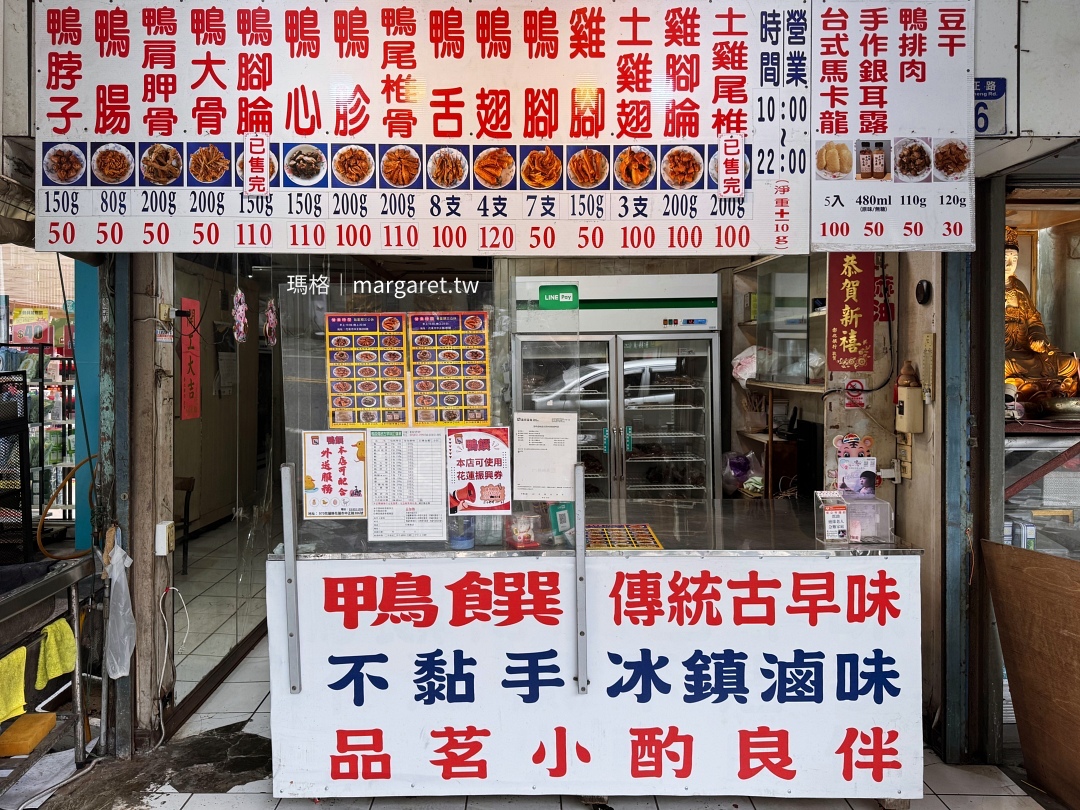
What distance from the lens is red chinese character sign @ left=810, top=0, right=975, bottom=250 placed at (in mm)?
2645

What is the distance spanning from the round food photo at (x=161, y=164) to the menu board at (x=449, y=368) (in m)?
1.00

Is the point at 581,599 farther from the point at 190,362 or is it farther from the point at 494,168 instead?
the point at 190,362

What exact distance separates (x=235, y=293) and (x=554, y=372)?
8.24ft

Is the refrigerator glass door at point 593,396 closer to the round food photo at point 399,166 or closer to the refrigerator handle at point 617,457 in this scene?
the refrigerator handle at point 617,457

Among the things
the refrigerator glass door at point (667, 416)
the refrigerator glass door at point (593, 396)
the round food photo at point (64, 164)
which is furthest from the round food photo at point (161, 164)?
the refrigerator glass door at point (667, 416)

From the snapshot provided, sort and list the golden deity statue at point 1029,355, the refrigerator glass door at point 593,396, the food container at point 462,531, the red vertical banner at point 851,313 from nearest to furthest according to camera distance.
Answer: the food container at point 462,531
the red vertical banner at point 851,313
the golden deity statue at point 1029,355
the refrigerator glass door at point 593,396

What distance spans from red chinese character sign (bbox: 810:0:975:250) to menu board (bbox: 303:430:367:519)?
6.53 feet

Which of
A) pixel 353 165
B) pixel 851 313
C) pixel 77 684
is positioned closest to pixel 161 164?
pixel 353 165

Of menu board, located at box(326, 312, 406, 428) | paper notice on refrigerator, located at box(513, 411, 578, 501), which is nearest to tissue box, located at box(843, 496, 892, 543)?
paper notice on refrigerator, located at box(513, 411, 578, 501)

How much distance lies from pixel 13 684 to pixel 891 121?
379cm

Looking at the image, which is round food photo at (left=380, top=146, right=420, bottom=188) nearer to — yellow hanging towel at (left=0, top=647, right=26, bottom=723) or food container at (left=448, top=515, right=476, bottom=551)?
food container at (left=448, top=515, right=476, bottom=551)

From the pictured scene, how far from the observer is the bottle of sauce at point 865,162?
265 centimetres

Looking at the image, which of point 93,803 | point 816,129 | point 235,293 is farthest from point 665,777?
point 235,293

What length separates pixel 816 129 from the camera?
8.72ft
